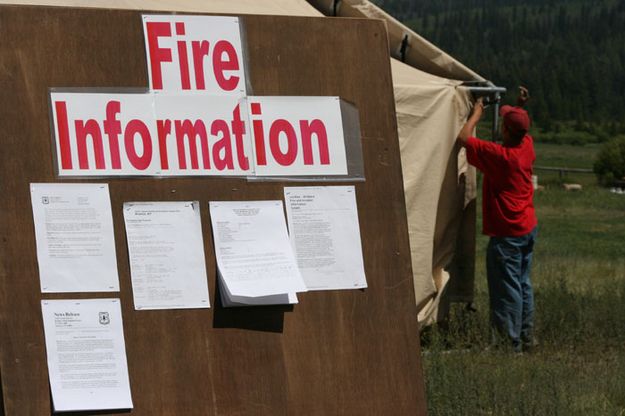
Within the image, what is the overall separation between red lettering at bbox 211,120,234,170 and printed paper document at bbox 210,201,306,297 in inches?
5.3

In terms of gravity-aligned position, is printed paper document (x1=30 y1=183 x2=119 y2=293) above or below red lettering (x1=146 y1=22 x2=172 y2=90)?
below

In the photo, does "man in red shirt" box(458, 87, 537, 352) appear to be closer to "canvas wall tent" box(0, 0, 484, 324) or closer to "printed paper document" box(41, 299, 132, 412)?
"canvas wall tent" box(0, 0, 484, 324)

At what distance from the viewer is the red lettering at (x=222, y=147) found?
419 centimetres

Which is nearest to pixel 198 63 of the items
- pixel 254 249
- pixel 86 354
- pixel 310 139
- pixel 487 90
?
pixel 310 139

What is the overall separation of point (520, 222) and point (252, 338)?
13.3 ft

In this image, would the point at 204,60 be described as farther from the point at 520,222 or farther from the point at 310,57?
the point at 520,222

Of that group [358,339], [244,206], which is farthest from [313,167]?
[358,339]

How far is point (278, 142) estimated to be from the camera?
169 inches

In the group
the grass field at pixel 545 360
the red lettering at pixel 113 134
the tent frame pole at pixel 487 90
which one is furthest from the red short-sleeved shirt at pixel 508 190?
the red lettering at pixel 113 134

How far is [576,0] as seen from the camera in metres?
174

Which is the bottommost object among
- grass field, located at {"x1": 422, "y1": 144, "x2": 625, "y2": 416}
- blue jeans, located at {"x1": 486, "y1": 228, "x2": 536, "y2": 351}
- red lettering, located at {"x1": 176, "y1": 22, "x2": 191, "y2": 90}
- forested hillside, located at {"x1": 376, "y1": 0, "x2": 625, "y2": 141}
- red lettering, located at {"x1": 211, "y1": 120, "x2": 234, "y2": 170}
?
grass field, located at {"x1": 422, "y1": 144, "x2": 625, "y2": 416}

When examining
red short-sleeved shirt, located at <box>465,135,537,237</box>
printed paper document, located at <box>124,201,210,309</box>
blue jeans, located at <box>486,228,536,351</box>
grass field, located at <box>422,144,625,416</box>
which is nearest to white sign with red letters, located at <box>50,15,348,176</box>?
printed paper document, located at <box>124,201,210,309</box>

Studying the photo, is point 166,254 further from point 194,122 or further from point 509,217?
point 509,217

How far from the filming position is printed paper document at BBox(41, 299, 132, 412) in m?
3.87
